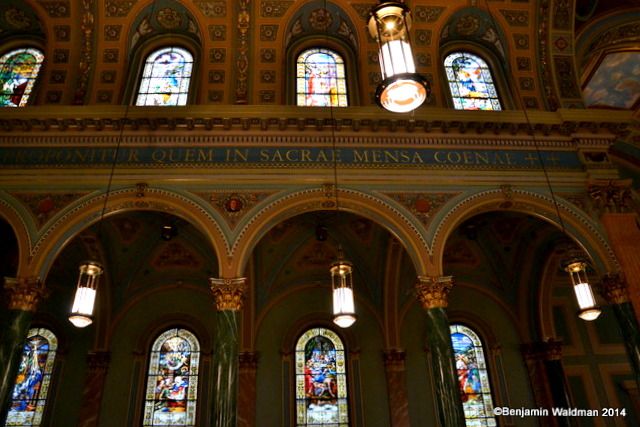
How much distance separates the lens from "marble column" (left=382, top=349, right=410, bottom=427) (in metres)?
12.2

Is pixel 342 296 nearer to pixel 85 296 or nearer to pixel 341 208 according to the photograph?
pixel 341 208

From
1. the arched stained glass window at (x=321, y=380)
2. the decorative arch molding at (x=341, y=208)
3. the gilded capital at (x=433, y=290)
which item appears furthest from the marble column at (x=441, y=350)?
the arched stained glass window at (x=321, y=380)

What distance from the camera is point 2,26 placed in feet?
41.3

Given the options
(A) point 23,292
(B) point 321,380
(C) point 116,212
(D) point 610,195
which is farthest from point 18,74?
(D) point 610,195

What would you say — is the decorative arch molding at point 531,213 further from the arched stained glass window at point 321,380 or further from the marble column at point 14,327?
the marble column at point 14,327

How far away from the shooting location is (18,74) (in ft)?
40.5

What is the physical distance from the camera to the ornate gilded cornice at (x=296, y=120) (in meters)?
10.3

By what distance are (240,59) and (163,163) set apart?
3213mm

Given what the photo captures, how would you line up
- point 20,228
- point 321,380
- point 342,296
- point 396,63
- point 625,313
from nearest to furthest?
1. point 396,63
2. point 342,296
3. point 625,313
4. point 20,228
5. point 321,380

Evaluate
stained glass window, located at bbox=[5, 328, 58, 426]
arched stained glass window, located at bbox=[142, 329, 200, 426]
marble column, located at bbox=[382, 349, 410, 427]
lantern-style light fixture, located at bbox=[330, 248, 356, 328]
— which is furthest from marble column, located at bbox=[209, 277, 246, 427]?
stained glass window, located at bbox=[5, 328, 58, 426]

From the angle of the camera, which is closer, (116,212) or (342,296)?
(342,296)

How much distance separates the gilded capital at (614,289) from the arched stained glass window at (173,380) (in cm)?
916

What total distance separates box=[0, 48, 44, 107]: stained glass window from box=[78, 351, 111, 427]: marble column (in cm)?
615

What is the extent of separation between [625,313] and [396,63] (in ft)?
23.7
